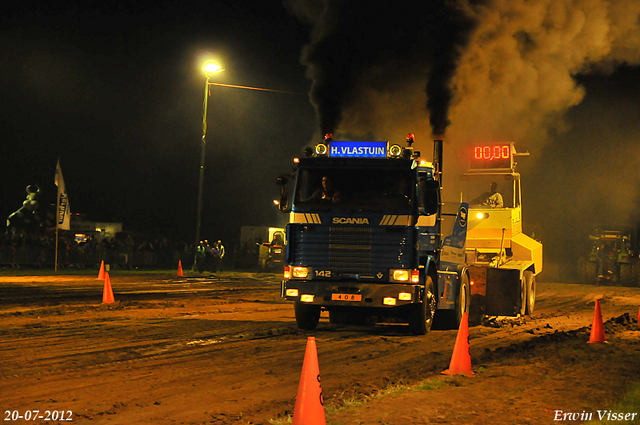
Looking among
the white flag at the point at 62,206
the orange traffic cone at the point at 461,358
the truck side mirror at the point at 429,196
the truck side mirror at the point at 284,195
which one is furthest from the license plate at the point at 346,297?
the white flag at the point at 62,206

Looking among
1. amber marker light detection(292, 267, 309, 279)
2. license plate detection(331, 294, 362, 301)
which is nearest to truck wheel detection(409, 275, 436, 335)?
license plate detection(331, 294, 362, 301)

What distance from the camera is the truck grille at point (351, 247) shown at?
11789 mm

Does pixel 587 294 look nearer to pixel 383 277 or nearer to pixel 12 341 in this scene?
pixel 383 277

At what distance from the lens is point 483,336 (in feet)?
43.0

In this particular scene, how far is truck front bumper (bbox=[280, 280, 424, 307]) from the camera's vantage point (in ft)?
38.2

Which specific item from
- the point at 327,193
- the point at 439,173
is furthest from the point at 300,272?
the point at 439,173

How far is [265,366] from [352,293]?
304 cm

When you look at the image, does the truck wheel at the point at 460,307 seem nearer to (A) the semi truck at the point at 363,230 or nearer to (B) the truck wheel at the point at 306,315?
(A) the semi truck at the point at 363,230

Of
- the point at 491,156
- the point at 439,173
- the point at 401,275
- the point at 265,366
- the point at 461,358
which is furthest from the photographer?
the point at 491,156

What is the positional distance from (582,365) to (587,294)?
55.2 feet

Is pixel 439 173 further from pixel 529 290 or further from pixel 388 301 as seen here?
pixel 529 290

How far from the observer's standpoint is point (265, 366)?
9117 millimetres

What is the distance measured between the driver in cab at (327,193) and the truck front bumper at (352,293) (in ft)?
4.67

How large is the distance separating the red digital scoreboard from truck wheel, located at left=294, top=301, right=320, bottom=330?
719cm
